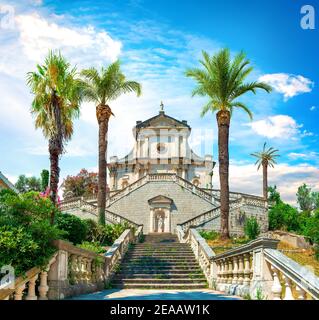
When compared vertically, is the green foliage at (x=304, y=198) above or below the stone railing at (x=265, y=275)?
above

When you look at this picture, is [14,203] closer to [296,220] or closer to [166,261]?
[166,261]

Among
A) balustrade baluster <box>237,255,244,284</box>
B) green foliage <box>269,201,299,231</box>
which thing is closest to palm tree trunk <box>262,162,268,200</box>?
green foliage <box>269,201,299,231</box>

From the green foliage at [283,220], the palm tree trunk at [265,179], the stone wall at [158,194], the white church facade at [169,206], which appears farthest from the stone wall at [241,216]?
the palm tree trunk at [265,179]

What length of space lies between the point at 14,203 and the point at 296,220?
43.4 meters

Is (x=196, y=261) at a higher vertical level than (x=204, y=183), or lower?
lower

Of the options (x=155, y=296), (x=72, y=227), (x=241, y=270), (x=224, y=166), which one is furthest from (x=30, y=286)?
(x=224, y=166)

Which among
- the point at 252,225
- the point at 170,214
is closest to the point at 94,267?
the point at 252,225

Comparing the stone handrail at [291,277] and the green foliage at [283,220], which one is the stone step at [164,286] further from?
the green foliage at [283,220]

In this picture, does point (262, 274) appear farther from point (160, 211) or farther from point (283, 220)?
point (283, 220)

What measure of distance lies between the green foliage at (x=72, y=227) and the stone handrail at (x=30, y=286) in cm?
877

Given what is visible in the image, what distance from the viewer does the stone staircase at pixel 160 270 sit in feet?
46.0

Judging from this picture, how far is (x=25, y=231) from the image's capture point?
298 inches

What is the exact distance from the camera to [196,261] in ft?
57.5
